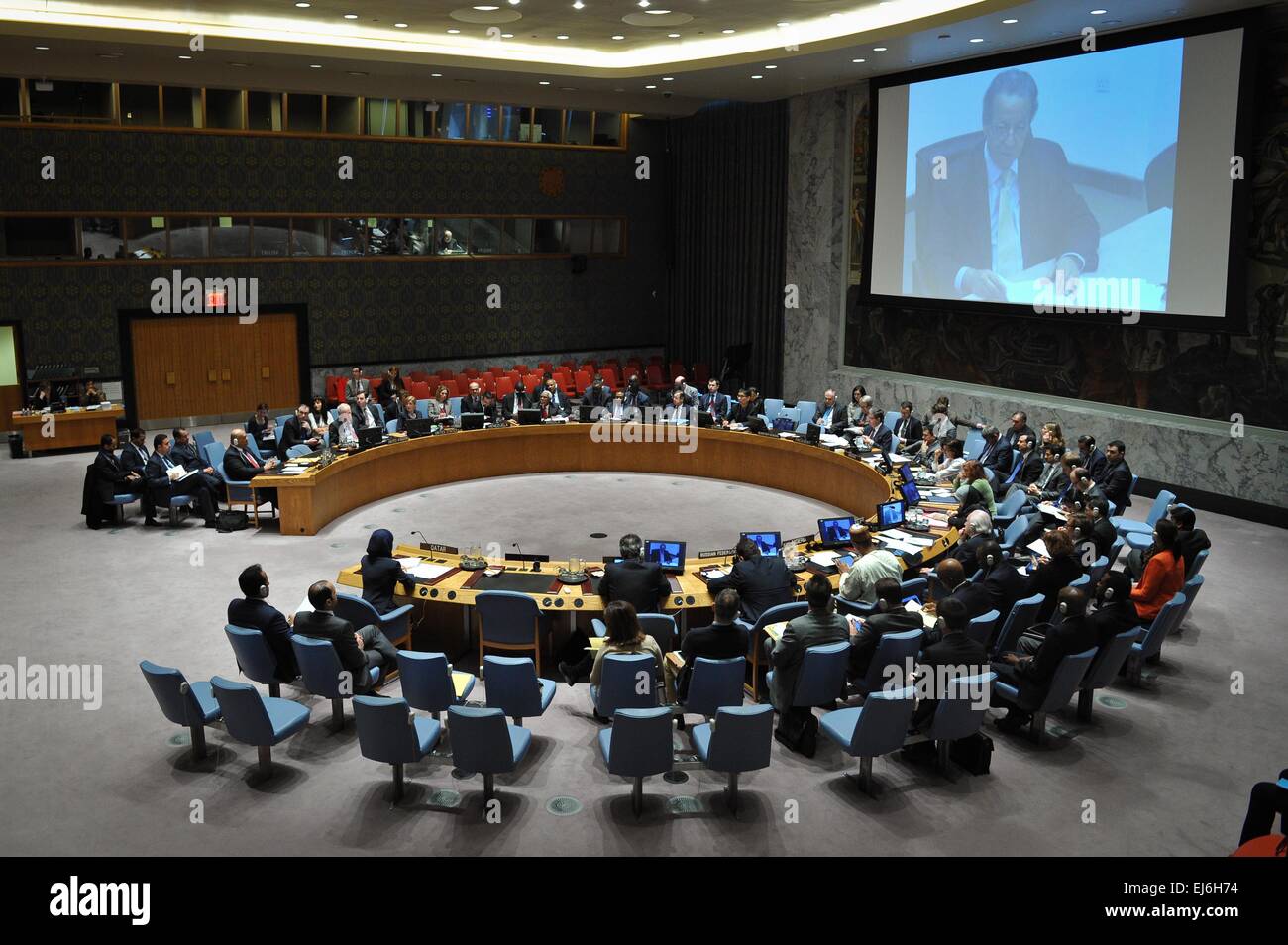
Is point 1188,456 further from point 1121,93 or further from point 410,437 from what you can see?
point 410,437

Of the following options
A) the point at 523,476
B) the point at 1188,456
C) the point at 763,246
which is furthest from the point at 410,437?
the point at 1188,456

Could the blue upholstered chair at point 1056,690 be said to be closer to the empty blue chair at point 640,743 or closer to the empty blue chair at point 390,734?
the empty blue chair at point 640,743

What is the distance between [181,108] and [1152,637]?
15538mm

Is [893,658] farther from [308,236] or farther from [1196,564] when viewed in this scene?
[308,236]

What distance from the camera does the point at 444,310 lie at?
62.3ft

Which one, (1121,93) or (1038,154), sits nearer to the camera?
(1121,93)

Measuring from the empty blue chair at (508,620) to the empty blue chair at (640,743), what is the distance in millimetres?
1752

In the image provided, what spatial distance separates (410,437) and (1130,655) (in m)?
8.84

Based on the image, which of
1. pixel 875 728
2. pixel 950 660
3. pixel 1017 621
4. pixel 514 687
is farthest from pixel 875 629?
pixel 514 687

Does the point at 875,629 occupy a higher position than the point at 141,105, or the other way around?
the point at 141,105

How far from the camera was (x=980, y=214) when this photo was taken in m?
14.2

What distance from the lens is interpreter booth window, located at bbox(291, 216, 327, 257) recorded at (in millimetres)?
17594

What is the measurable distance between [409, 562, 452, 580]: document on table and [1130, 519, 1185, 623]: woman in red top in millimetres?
5076

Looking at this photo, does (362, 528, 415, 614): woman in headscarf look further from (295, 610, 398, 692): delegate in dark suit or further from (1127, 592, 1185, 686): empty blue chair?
(1127, 592, 1185, 686): empty blue chair
